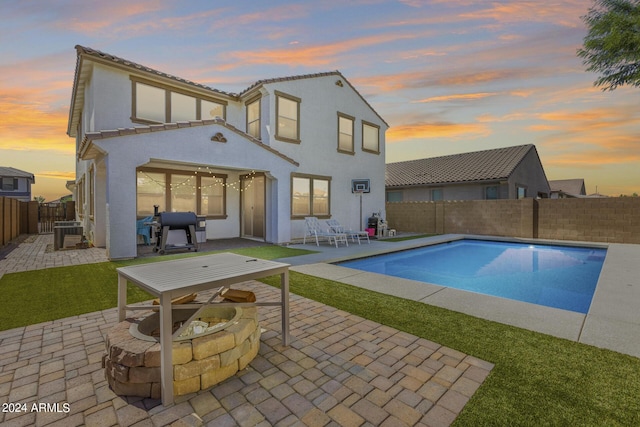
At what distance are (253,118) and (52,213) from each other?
557 inches

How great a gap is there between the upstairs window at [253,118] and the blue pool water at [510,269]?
22.3ft

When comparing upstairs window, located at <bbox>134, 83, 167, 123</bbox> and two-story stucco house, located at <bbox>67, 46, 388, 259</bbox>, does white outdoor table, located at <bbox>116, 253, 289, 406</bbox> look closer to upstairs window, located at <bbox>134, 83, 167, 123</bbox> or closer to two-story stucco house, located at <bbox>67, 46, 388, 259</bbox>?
two-story stucco house, located at <bbox>67, 46, 388, 259</bbox>

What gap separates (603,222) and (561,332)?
41.5 feet

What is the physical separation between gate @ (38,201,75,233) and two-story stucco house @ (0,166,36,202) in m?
26.8

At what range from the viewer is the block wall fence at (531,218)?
38.5 feet

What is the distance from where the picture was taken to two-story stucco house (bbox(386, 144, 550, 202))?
1878 cm

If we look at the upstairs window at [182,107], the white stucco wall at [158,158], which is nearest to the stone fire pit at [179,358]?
the white stucco wall at [158,158]

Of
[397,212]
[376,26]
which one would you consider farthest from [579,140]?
[376,26]

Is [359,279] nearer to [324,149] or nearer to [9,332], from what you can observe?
[9,332]

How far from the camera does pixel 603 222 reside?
12.1m

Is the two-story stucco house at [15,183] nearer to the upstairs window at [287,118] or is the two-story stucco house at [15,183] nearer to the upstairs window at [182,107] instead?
the upstairs window at [182,107]

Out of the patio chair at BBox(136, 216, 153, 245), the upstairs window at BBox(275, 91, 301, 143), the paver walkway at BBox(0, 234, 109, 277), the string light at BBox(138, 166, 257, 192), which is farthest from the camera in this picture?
the upstairs window at BBox(275, 91, 301, 143)

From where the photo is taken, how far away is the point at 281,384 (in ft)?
7.79

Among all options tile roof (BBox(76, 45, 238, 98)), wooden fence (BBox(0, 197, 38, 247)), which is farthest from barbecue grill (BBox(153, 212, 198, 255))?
wooden fence (BBox(0, 197, 38, 247))
